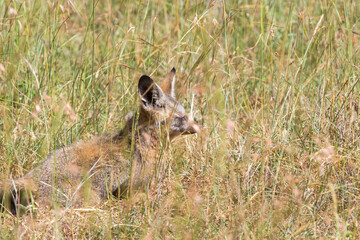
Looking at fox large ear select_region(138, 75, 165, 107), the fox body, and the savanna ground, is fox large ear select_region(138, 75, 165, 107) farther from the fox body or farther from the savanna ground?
the savanna ground

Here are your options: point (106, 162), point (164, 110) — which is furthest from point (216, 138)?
point (106, 162)

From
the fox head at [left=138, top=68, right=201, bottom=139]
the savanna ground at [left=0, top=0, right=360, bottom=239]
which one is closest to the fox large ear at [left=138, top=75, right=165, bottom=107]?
the fox head at [left=138, top=68, right=201, bottom=139]

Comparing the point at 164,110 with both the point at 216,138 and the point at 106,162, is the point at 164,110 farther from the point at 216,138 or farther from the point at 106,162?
the point at 106,162

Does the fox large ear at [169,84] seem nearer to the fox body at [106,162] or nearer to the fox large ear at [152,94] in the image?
the fox body at [106,162]

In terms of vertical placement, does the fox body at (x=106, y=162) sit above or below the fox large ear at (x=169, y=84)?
below

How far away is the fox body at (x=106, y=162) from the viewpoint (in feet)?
13.2

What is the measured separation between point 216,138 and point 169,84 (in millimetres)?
1011

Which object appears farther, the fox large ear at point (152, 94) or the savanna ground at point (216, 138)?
the fox large ear at point (152, 94)

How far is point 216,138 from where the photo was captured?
176 inches

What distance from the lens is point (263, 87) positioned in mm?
5492

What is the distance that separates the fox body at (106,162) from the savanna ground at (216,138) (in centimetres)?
15

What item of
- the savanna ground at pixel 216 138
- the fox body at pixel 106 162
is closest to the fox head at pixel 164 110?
the fox body at pixel 106 162

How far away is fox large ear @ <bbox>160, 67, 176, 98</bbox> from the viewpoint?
5184 mm

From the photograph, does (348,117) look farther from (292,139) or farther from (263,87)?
(263,87)
